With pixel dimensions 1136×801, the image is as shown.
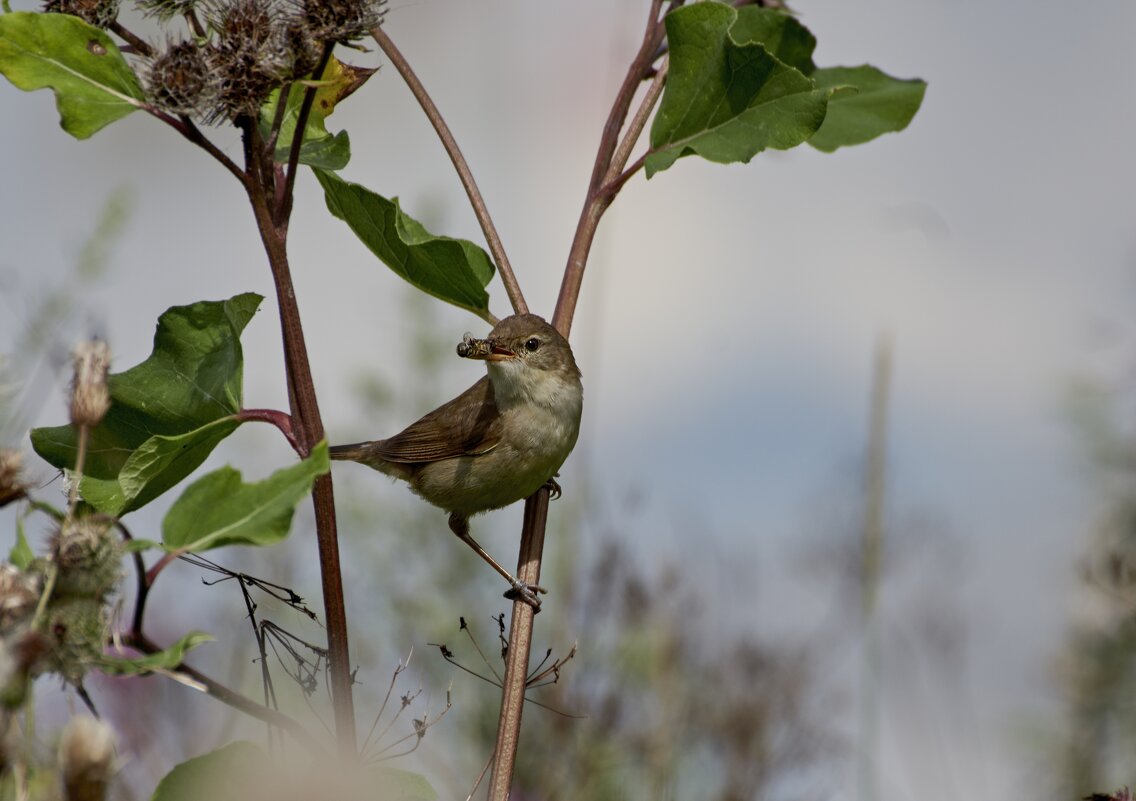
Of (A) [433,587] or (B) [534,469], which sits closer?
(B) [534,469]

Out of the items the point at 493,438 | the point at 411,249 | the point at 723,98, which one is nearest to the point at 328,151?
the point at 411,249

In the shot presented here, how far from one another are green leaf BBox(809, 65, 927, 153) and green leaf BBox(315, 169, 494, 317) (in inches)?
31.6

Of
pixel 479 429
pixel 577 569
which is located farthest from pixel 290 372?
pixel 577 569

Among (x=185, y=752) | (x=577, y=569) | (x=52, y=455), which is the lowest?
(x=185, y=752)

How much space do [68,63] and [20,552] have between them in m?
0.73

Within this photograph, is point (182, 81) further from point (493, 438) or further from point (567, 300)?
point (493, 438)

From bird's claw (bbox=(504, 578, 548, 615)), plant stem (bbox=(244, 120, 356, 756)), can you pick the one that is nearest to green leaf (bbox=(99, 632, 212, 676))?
plant stem (bbox=(244, 120, 356, 756))

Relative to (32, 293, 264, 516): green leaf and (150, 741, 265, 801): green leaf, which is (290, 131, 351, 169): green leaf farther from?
(150, 741, 265, 801): green leaf

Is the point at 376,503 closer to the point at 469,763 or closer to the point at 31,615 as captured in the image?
the point at 469,763

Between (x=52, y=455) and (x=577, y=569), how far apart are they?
2666 millimetres

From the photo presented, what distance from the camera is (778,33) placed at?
2.25 meters

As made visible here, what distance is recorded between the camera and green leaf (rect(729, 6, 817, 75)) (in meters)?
2.24

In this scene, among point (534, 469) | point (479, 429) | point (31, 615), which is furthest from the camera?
point (479, 429)

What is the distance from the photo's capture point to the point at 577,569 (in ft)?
14.0
